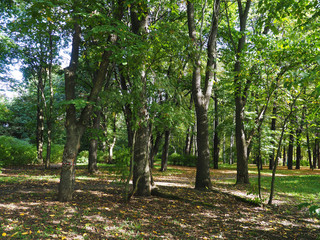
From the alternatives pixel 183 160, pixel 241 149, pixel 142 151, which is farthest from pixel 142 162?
pixel 183 160

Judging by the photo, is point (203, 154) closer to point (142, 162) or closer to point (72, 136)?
point (142, 162)

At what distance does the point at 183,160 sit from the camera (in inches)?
953

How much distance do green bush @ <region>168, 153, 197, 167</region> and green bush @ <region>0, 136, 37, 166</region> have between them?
523 inches

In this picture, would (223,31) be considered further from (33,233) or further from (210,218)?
(33,233)

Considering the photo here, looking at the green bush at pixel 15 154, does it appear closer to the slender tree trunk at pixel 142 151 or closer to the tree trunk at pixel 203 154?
the slender tree trunk at pixel 142 151

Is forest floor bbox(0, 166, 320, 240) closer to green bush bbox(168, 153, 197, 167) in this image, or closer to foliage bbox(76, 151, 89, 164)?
foliage bbox(76, 151, 89, 164)

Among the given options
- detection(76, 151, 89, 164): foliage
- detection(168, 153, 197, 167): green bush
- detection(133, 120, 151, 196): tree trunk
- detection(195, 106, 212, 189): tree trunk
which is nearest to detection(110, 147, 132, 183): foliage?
detection(133, 120, 151, 196): tree trunk

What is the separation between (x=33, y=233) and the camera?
374cm

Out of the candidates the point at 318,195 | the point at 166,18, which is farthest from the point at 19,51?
the point at 318,195

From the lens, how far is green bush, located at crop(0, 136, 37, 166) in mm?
16375

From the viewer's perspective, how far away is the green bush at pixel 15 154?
1638cm

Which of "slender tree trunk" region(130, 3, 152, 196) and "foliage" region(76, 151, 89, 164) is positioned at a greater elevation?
"slender tree trunk" region(130, 3, 152, 196)

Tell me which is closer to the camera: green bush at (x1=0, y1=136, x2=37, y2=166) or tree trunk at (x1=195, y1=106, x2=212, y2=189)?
tree trunk at (x1=195, y1=106, x2=212, y2=189)

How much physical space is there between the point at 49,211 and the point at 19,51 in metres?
13.3
